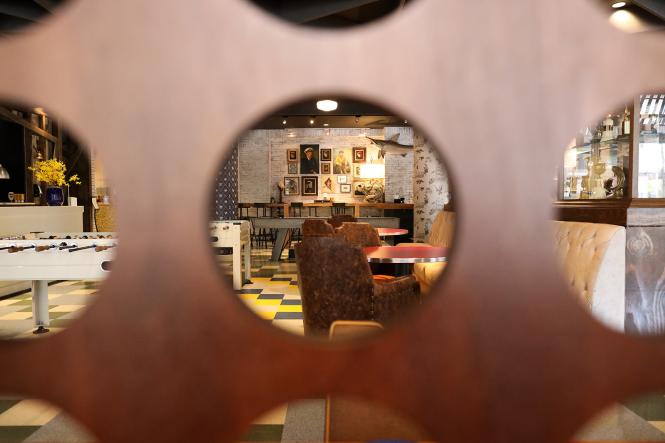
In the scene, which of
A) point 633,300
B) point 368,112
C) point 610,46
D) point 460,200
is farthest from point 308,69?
point 368,112

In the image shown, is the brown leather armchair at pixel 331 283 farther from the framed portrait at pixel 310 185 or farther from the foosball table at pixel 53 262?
the framed portrait at pixel 310 185

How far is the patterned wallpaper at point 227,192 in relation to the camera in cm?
1107

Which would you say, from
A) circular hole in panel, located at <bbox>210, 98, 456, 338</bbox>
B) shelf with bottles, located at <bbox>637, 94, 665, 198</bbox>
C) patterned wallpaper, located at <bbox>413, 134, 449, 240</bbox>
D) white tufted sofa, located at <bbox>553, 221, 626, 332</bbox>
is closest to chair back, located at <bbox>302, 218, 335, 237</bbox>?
circular hole in panel, located at <bbox>210, 98, 456, 338</bbox>

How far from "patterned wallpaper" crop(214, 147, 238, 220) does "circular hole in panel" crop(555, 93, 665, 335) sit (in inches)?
343

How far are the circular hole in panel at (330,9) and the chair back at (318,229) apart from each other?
261 centimetres

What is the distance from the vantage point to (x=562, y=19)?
49 cm

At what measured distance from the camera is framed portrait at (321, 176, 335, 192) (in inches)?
538

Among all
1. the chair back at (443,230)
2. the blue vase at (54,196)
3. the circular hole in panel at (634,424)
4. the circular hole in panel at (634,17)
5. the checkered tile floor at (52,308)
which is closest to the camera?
the circular hole in panel at (634,424)

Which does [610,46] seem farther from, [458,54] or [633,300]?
[633,300]

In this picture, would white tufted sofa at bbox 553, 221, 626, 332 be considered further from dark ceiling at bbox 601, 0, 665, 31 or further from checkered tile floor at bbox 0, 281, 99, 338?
dark ceiling at bbox 601, 0, 665, 31

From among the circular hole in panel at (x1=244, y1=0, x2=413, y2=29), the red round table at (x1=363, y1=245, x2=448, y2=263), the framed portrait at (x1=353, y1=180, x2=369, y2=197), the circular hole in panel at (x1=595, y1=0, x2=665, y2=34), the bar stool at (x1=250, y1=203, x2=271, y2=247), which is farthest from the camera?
the framed portrait at (x1=353, y1=180, x2=369, y2=197)

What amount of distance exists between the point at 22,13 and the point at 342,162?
29.3 ft

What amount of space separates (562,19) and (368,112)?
936 centimetres

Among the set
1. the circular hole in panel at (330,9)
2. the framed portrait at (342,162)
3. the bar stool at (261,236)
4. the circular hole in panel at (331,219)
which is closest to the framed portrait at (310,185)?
the circular hole in panel at (331,219)
